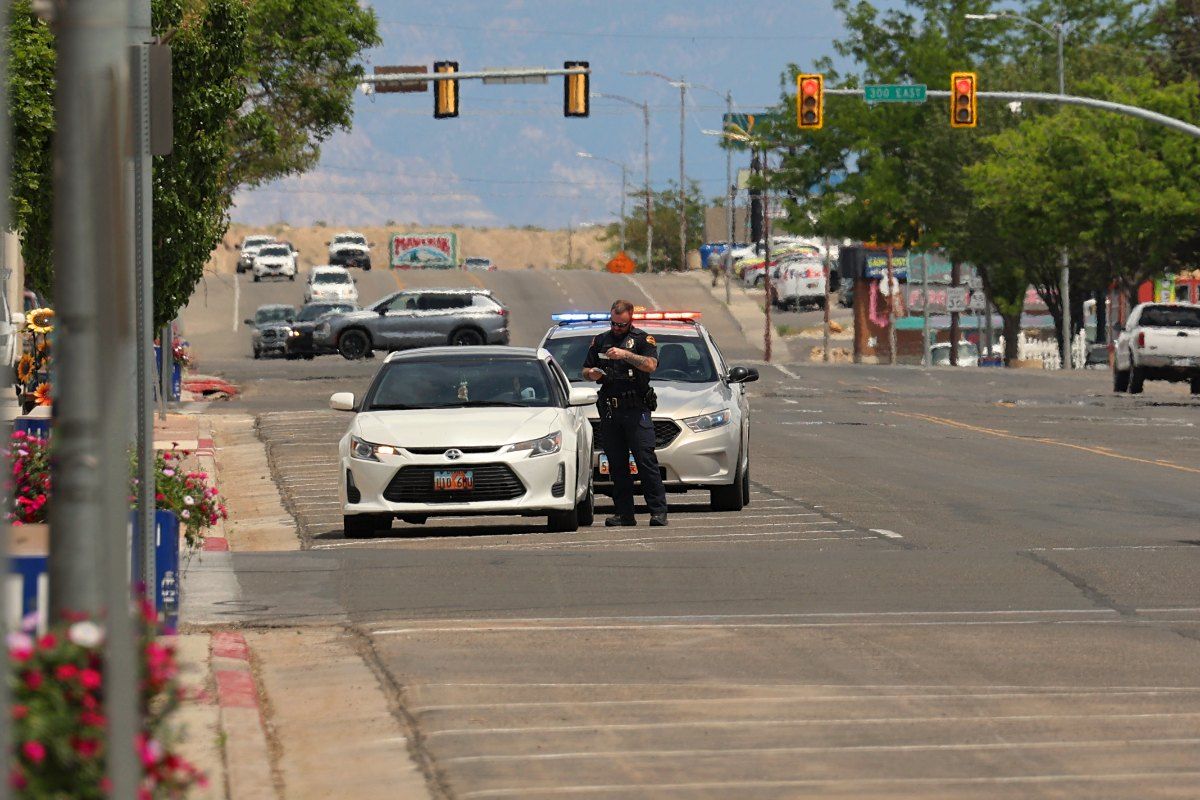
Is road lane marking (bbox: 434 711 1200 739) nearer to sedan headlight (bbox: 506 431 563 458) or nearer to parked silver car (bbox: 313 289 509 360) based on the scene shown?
sedan headlight (bbox: 506 431 563 458)

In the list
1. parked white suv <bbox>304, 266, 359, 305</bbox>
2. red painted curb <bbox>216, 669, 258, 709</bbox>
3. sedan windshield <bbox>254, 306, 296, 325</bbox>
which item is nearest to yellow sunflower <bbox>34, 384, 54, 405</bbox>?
red painted curb <bbox>216, 669, 258, 709</bbox>

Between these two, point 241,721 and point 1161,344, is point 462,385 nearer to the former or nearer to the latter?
point 241,721

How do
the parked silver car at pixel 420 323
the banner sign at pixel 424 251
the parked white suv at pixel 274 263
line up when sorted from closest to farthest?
the parked silver car at pixel 420 323, the parked white suv at pixel 274 263, the banner sign at pixel 424 251

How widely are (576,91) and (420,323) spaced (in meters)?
13.3

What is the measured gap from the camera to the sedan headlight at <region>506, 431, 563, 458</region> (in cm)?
1733

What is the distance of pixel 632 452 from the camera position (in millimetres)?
18531

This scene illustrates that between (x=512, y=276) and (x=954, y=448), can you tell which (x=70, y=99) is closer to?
(x=954, y=448)

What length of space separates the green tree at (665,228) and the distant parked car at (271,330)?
80814 millimetres

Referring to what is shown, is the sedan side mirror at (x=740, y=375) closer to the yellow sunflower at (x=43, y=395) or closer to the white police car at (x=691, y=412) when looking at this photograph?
the white police car at (x=691, y=412)

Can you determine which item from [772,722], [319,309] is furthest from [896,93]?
[772,722]

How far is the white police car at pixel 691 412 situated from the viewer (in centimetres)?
1953

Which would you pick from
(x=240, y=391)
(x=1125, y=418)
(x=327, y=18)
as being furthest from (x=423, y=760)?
(x=327, y=18)

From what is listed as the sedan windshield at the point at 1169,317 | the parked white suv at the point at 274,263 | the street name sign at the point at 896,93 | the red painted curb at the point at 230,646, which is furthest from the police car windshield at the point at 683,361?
the parked white suv at the point at 274,263

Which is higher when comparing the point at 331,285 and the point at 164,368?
the point at 331,285
